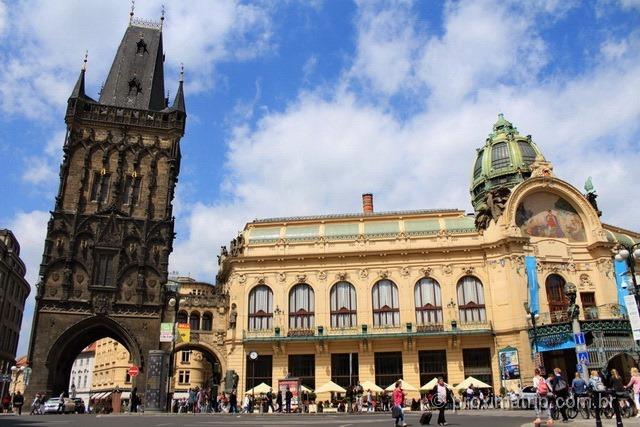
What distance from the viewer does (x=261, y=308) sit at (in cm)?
4688

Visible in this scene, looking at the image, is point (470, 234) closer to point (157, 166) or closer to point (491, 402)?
point (491, 402)

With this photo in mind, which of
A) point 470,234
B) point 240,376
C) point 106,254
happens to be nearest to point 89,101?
point 106,254

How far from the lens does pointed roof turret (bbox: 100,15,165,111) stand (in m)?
54.5

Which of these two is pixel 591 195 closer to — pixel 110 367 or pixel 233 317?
pixel 233 317

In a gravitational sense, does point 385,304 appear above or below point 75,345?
above

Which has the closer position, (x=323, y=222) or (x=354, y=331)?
(x=354, y=331)

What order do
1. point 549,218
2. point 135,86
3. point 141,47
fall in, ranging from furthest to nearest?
point 141,47 → point 135,86 → point 549,218

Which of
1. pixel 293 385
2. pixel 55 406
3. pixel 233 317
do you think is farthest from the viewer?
pixel 233 317

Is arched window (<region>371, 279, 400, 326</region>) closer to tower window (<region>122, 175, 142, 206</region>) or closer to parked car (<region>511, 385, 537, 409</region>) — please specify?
parked car (<region>511, 385, 537, 409</region>)

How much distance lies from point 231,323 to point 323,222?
12221 millimetres

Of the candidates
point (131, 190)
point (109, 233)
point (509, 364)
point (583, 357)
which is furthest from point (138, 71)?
point (583, 357)

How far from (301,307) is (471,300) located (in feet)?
47.2

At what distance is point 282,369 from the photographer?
147 ft

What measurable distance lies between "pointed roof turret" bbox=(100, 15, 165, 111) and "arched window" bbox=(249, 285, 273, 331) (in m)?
21.9
